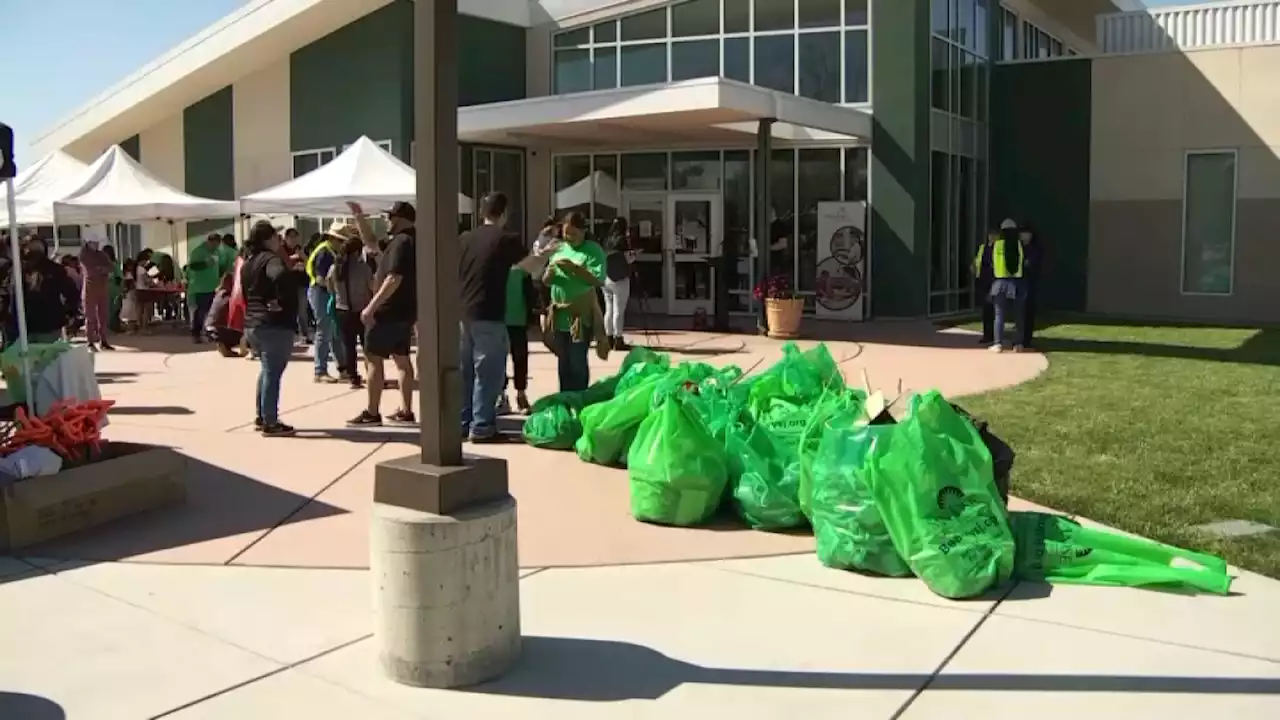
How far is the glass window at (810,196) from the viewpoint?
21.8m

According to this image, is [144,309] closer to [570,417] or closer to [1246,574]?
[570,417]

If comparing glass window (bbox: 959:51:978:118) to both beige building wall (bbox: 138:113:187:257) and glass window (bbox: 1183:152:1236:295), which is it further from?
beige building wall (bbox: 138:113:187:257)

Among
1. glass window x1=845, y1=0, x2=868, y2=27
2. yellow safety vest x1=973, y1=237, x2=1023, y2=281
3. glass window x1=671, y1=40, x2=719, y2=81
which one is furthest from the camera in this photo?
glass window x1=671, y1=40, x2=719, y2=81

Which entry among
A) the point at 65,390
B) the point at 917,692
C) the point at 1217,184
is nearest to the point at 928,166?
the point at 1217,184

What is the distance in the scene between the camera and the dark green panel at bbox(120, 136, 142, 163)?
27.2 metres

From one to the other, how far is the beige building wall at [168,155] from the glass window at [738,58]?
492 inches

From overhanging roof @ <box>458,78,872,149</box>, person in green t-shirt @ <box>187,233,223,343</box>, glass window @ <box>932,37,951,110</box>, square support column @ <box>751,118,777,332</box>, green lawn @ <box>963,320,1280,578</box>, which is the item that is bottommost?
green lawn @ <box>963,320,1280,578</box>

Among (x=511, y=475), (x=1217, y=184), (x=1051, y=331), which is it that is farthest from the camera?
(x=1217, y=184)

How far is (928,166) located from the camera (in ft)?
69.1

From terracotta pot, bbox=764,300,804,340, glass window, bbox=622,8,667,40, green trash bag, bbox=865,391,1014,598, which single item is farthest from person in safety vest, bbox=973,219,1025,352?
A: green trash bag, bbox=865,391,1014,598

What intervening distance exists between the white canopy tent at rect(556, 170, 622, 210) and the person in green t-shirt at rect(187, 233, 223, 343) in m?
6.79

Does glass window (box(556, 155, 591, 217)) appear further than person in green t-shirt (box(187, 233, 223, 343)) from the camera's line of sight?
Yes

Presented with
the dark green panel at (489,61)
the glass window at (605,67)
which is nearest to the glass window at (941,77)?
the glass window at (605,67)

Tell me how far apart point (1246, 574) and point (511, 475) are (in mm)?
4418
